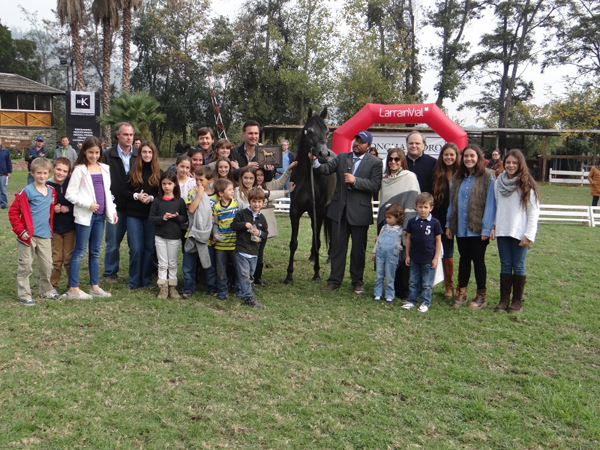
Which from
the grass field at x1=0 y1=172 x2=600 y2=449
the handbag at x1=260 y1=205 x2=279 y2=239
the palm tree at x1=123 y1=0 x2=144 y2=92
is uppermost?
the palm tree at x1=123 y1=0 x2=144 y2=92

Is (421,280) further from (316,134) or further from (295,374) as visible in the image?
(295,374)

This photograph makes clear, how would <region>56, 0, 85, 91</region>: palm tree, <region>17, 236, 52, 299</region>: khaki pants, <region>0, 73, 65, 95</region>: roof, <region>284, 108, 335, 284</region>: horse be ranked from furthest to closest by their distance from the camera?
1. <region>0, 73, 65, 95</region>: roof
2. <region>56, 0, 85, 91</region>: palm tree
3. <region>284, 108, 335, 284</region>: horse
4. <region>17, 236, 52, 299</region>: khaki pants

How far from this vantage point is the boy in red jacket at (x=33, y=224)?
16.8 ft

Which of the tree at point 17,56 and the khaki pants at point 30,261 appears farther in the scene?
the tree at point 17,56

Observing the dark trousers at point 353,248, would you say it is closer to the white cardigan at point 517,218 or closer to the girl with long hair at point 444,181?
the girl with long hair at point 444,181

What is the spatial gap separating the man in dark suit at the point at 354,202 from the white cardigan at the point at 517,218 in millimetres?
1491

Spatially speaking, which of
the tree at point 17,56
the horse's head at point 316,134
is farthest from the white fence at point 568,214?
the tree at point 17,56

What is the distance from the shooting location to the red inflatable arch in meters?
13.1

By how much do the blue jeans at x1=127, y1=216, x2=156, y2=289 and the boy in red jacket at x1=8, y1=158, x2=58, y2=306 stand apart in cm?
91

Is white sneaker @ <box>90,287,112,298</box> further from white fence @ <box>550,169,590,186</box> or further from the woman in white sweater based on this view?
white fence @ <box>550,169,590,186</box>

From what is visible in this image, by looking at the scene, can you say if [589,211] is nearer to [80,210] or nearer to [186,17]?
[80,210]

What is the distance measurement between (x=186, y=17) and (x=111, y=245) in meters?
31.4

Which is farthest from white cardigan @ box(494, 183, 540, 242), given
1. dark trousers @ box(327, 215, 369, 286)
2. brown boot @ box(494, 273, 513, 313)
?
dark trousers @ box(327, 215, 369, 286)

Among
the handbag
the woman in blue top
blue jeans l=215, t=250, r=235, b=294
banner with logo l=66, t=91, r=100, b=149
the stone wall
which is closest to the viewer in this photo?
the woman in blue top
